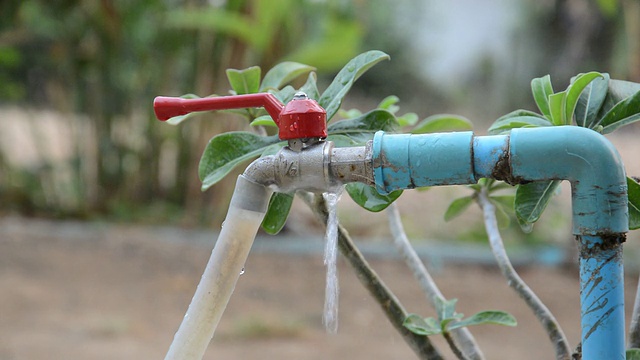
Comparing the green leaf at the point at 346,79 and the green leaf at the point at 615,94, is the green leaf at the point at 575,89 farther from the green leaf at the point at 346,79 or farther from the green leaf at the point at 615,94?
the green leaf at the point at 346,79

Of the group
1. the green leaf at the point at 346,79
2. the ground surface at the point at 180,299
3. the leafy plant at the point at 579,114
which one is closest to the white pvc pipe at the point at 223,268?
the green leaf at the point at 346,79

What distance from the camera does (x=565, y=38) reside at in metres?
8.09

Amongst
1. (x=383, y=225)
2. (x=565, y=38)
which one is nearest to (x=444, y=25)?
(x=565, y=38)

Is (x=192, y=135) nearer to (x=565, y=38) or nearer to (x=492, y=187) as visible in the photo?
(x=492, y=187)

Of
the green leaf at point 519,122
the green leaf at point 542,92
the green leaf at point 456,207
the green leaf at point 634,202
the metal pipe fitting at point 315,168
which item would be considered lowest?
the green leaf at point 634,202

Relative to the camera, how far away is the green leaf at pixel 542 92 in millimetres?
674

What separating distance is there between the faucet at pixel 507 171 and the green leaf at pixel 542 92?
0.49 ft

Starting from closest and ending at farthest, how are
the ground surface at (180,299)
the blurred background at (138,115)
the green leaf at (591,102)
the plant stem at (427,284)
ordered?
the green leaf at (591,102) → the plant stem at (427,284) → the ground surface at (180,299) → the blurred background at (138,115)

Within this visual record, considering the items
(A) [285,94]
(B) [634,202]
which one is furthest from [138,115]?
(B) [634,202]

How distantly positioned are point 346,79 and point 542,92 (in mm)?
176

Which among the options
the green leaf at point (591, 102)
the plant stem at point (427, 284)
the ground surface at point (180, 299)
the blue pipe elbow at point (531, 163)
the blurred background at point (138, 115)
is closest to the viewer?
the blue pipe elbow at point (531, 163)

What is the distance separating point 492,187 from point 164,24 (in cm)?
346

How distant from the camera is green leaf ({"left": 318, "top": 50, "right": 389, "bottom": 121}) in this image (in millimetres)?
655

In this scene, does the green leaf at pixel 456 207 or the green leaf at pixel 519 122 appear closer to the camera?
the green leaf at pixel 519 122
